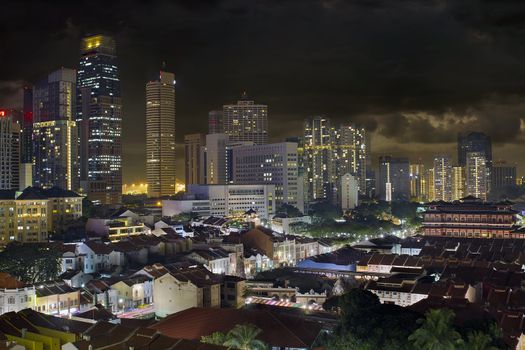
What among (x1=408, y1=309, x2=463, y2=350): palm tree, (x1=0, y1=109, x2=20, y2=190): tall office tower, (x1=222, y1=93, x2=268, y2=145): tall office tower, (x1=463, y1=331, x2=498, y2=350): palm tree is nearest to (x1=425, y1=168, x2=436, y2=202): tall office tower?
(x1=222, y1=93, x2=268, y2=145): tall office tower

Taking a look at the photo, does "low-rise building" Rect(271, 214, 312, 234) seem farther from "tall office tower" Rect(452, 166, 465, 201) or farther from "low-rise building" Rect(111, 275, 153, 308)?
"tall office tower" Rect(452, 166, 465, 201)

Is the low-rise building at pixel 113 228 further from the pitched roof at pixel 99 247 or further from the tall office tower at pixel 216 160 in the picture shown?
the tall office tower at pixel 216 160

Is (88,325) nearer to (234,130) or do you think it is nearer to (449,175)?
(234,130)

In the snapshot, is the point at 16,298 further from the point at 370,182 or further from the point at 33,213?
the point at 370,182

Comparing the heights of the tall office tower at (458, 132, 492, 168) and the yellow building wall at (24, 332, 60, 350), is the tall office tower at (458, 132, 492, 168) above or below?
above

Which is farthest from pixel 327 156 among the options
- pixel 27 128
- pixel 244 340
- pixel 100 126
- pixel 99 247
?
pixel 244 340

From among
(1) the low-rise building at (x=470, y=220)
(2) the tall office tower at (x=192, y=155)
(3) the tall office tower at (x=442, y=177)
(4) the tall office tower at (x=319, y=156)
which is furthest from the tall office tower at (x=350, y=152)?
(1) the low-rise building at (x=470, y=220)
